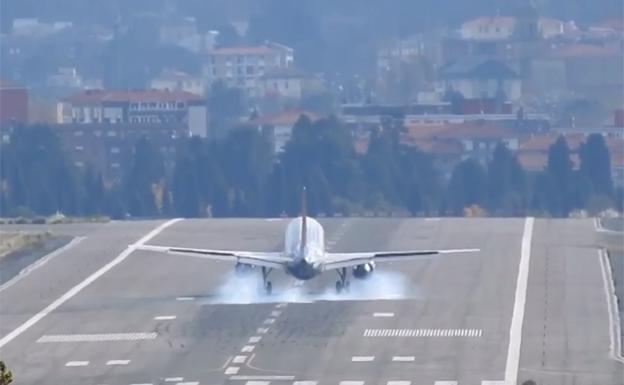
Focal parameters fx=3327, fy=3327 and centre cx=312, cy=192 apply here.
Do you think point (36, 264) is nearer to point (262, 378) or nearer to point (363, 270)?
point (363, 270)

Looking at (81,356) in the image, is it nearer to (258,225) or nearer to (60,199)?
(258,225)

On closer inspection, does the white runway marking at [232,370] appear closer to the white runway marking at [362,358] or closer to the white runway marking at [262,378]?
the white runway marking at [262,378]

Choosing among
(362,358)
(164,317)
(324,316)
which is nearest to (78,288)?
(164,317)

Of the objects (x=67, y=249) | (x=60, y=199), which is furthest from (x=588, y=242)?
(x=60, y=199)

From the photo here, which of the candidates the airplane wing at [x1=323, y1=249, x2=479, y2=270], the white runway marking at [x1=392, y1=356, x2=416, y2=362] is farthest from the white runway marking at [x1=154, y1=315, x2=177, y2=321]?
the white runway marking at [x1=392, y1=356, x2=416, y2=362]

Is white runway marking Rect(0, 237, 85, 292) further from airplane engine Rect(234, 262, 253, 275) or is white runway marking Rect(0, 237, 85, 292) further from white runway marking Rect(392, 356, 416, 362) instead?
white runway marking Rect(392, 356, 416, 362)

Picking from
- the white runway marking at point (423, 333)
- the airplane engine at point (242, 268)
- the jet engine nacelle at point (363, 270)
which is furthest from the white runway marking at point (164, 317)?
the jet engine nacelle at point (363, 270)
